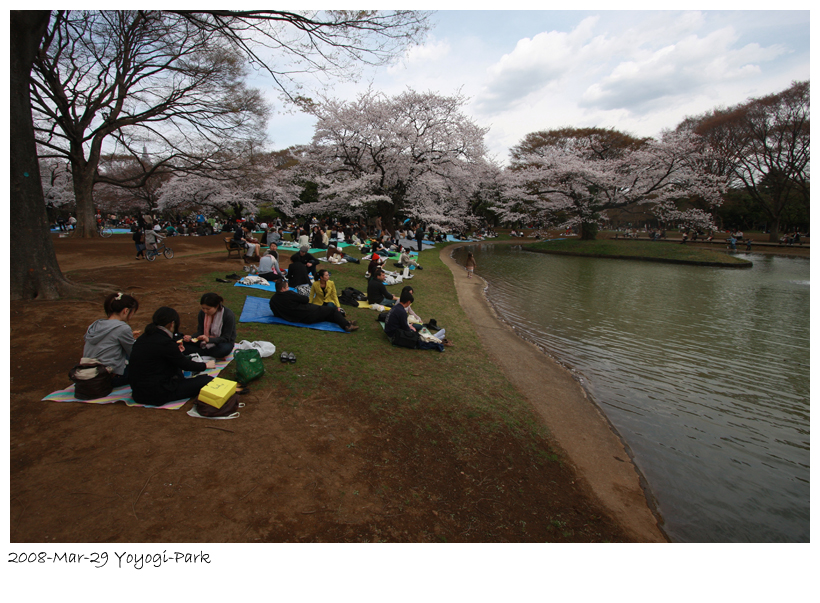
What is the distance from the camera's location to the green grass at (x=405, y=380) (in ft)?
15.0

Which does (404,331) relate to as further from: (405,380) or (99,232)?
(99,232)

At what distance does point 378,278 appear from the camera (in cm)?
945

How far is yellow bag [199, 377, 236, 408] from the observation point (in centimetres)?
394

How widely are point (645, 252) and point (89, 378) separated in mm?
31225

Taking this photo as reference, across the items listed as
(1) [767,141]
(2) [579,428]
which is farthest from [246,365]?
(1) [767,141]

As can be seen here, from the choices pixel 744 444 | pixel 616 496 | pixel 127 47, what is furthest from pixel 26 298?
pixel 127 47

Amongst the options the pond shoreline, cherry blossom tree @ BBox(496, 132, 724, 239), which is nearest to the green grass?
the pond shoreline

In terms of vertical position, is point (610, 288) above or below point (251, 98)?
below

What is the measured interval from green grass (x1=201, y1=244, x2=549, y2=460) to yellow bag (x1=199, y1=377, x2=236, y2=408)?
64cm

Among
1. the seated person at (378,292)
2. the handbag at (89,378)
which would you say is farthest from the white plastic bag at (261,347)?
the seated person at (378,292)

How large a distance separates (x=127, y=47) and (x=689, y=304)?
2254cm

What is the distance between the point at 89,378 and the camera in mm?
3908

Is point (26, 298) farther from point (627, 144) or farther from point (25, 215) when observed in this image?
point (627, 144)

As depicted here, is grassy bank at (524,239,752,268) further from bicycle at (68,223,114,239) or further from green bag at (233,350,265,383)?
bicycle at (68,223,114,239)
